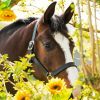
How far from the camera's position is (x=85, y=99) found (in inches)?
89.0

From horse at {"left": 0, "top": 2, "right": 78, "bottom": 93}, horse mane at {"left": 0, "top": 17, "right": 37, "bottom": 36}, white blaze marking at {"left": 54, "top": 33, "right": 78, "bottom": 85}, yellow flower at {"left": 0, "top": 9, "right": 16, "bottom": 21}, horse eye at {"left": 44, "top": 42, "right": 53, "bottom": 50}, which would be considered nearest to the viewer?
yellow flower at {"left": 0, "top": 9, "right": 16, "bottom": 21}

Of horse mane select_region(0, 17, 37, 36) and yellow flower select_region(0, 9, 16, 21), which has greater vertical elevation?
yellow flower select_region(0, 9, 16, 21)

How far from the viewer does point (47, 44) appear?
421 centimetres

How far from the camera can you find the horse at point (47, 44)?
399 cm

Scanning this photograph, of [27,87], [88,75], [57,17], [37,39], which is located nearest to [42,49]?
[37,39]

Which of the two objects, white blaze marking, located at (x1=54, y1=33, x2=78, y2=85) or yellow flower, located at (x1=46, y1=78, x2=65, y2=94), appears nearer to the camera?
yellow flower, located at (x1=46, y1=78, x2=65, y2=94)

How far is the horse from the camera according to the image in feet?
13.1

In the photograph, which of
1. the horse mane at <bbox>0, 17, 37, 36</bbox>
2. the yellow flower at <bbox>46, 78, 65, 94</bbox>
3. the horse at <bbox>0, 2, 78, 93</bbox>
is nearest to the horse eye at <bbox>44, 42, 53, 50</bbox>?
the horse at <bbox>0, 2, 78, 93</bbox>

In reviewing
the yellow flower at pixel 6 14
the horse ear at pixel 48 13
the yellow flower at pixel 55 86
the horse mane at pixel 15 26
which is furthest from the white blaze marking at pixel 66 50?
the yellow flower at pixel 55 86

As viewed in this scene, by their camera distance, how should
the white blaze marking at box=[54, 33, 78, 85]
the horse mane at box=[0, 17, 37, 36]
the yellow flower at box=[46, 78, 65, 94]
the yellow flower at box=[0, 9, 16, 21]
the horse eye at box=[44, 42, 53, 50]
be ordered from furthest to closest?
1. the horse mane at box=[0, 17, 37, 36]
2. the horse eye at box=[44, 42, 53, 50]
3. the white blaze marking at box=[54, 33, 78, 85]
4. the yellow flower at box=[0, 9, 16, 21]
5. the yellow flower at box=[46, 78, 65, 94]

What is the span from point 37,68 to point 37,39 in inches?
12.4

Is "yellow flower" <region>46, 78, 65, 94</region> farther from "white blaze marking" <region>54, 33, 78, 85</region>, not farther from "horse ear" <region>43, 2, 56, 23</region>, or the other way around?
"horse ear" <region>43, 2, 56, 23</region>

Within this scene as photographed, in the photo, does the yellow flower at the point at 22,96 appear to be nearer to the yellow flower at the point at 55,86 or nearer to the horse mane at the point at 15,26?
the yellow flower at the point at 55,86

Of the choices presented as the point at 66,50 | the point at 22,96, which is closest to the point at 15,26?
the point at 66,50
